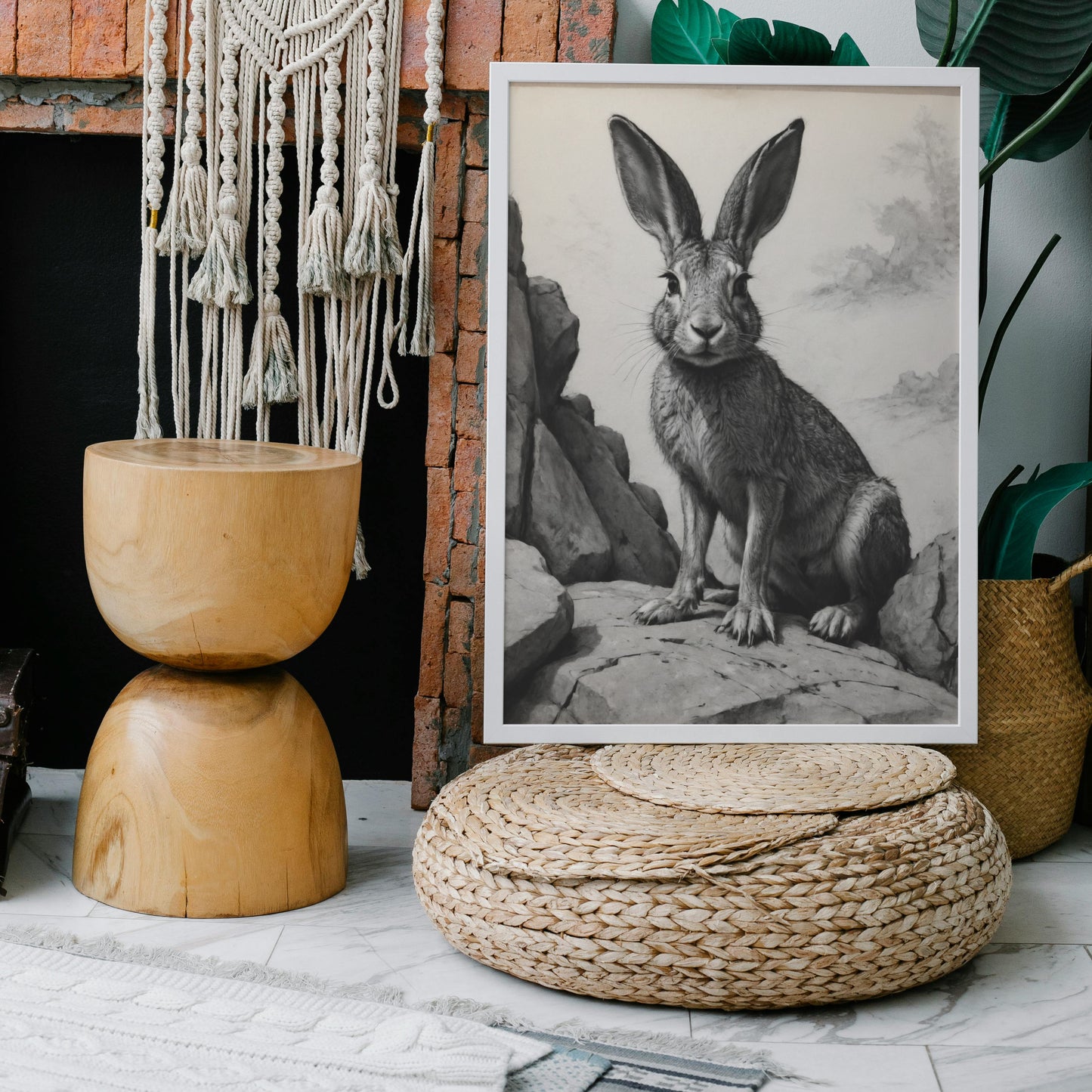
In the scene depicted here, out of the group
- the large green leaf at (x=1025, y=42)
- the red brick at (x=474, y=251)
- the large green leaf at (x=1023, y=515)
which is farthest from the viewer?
the red brick at (x=474, y=251)

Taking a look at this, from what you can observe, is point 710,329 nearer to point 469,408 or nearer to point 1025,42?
point 469,408

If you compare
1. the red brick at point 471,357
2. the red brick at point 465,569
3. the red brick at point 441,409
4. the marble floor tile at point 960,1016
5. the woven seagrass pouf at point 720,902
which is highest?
the red brick at point 471,357

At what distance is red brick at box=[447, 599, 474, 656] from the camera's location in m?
1.96

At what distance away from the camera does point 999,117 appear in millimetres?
1829

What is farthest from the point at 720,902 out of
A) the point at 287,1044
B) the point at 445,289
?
the point at 445,289

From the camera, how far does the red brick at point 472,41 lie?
1.83 meters

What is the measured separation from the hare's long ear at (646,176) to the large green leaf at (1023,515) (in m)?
0.69

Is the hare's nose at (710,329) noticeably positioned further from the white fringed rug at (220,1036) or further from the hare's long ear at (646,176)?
the white fringed rug at (220,1036)

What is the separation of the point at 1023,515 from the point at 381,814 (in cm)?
117

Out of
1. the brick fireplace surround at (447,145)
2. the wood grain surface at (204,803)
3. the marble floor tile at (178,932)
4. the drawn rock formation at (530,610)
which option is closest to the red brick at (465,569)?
the brick fireplace surround at (447,145)

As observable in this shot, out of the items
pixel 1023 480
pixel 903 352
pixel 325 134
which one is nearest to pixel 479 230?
pixel 325 134

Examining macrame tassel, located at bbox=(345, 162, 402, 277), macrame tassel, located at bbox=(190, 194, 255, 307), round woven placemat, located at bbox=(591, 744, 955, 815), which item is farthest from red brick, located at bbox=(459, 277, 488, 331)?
round woven placemat, located at bbox=(591, 744, 955, 815)

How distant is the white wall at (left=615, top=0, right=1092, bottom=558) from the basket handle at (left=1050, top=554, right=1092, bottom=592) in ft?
0.90

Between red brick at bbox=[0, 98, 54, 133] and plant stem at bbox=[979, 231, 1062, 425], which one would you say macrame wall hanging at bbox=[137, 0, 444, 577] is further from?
plant stem at bbox=[979, 231, 1062, 425]
